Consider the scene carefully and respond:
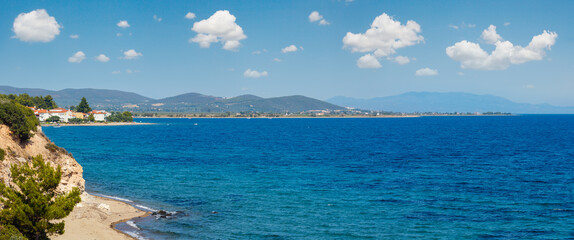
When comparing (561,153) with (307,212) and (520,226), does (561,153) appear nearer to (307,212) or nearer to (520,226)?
(520,226)

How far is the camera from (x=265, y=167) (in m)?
71.7

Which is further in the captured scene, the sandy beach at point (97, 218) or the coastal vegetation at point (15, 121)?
the coastal vegetation at point (15, 121)

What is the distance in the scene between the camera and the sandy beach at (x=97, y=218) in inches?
1300

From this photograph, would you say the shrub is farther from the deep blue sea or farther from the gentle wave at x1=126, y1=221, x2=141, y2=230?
the gentle wave at x1=126, y1=221, x2=141, y2=230

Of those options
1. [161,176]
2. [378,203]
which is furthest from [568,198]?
[161,176]

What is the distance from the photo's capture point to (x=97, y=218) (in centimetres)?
3769

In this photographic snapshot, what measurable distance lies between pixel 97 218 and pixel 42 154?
1317 centimetres

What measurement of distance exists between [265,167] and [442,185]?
3003cm

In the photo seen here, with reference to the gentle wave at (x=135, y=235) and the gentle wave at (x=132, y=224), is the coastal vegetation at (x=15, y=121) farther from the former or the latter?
the gentle wave at (x=135, y=235)

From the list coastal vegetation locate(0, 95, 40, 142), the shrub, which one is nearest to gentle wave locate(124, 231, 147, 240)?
the shrub

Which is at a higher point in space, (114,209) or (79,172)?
(79,172)

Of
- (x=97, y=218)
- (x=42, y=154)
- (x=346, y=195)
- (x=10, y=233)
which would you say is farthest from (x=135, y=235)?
(x=346, y=195)

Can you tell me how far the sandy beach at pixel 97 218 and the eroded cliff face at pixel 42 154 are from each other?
234 centimetres

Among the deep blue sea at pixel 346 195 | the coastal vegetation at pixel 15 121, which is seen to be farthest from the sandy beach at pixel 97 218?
the coastal vegetation at pixel 15 121
